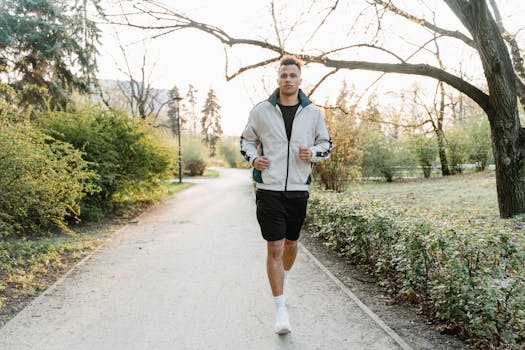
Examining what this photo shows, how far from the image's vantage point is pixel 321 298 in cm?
438

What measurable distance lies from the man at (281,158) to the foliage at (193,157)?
3143cm

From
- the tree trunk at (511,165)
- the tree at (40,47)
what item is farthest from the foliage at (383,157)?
the tree trunk at (511,165)

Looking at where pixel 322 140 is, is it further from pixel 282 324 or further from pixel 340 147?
pixel 340 147

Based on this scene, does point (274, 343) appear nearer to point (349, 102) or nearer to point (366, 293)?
point (366, 293)

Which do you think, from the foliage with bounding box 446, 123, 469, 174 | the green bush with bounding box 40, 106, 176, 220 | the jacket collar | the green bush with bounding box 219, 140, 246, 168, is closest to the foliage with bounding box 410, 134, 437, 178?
Answer: the foliage with bounding box 446, 123, 469, 174

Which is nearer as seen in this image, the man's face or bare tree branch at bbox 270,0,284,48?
the man's face

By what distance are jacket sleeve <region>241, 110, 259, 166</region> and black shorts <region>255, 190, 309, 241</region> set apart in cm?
32

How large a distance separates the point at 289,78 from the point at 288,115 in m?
0.31

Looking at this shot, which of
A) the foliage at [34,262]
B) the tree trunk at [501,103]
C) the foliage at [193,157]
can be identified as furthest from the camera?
the foliage at [193,157]

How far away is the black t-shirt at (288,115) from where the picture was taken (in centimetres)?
360

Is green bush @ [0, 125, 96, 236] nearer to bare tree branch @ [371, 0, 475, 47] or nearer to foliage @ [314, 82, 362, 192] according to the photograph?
bare tree branch @ [371, 0, 475, 47]

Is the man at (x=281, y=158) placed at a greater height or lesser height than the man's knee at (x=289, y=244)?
greater

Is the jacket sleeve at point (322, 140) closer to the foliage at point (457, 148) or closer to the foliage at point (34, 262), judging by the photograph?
the foliage at point (34, 262)

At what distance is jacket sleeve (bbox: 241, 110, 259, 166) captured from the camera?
363 centimetres
